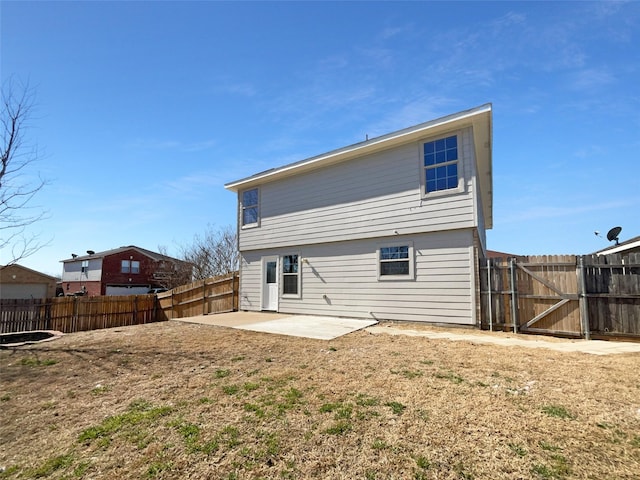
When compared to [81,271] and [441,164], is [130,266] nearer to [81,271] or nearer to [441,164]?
[81,271]

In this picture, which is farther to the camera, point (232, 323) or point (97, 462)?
point (232, 323)

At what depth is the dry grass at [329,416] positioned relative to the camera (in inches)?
93.0

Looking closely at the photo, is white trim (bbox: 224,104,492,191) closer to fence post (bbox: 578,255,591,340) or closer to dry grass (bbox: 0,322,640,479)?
fence post (bbox: 578,255,591,340)

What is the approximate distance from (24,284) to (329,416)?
37025 mm

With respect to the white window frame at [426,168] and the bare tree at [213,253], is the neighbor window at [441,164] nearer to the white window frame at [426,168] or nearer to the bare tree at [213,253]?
the white window frame at [426,168]

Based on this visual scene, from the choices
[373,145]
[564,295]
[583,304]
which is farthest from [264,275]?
[583,304]

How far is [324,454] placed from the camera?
250cm

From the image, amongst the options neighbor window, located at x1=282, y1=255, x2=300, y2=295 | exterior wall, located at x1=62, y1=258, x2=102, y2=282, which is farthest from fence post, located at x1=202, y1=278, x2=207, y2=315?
exterior wall, located at x1=62, y1=258, x2=102, y2=282

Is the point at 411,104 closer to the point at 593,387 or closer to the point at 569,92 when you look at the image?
the point at 569,92

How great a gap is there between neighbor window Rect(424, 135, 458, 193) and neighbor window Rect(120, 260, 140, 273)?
1442 inches

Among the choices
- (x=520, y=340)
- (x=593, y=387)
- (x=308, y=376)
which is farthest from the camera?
(x=520, y=340)

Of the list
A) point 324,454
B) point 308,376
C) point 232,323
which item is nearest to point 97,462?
point 324,454

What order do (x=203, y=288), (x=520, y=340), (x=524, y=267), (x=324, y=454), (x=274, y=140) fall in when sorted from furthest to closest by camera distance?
(x=203, y=288) → (x=274, y=140) → (x=524, y=267) → (x=520, y=340) → (x=324, y=454)

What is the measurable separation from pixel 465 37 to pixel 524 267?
6.01 metres
